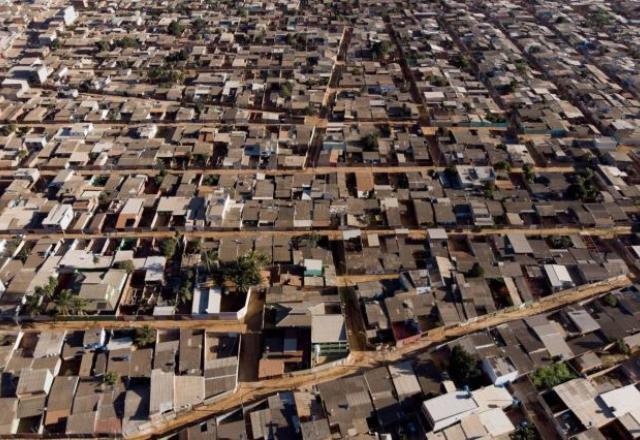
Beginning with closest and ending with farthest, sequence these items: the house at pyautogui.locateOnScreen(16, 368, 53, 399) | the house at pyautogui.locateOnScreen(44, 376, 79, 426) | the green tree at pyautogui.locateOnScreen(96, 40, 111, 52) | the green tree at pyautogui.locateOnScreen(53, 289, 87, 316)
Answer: the house at pyautogui.locateOnScreen(44, 376, 79, 426)
the house at pyautogui.locateOnScreen(16, 368, 53, 399)
the green tree at pyautogui.locateOnScreen(53, 289, 87, 316)
the green tree at pyautogui.locateOnScreen(96, 40, 111, 52)

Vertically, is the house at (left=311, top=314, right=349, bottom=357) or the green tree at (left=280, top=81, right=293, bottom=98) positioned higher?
the house at (left=311, top=314, right=349, bottom=357)

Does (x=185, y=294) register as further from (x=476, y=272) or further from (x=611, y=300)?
(x=611, y=300)

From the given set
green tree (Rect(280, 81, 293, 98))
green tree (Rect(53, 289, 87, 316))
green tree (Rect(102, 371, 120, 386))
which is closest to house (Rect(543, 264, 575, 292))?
green tree (Rect(102, 371, 120, 386))

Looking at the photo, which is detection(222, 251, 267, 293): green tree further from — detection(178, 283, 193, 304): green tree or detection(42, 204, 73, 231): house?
detection(42, 204, 73, 231): house

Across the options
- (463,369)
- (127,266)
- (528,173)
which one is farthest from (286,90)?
(463,369)

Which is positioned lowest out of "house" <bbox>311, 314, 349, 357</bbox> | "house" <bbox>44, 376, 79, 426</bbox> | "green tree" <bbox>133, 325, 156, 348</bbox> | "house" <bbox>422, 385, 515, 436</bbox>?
"house" <bbox>44, 376, 79, 426</bbox>

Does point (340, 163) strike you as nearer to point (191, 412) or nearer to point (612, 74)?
point (191, 412)
